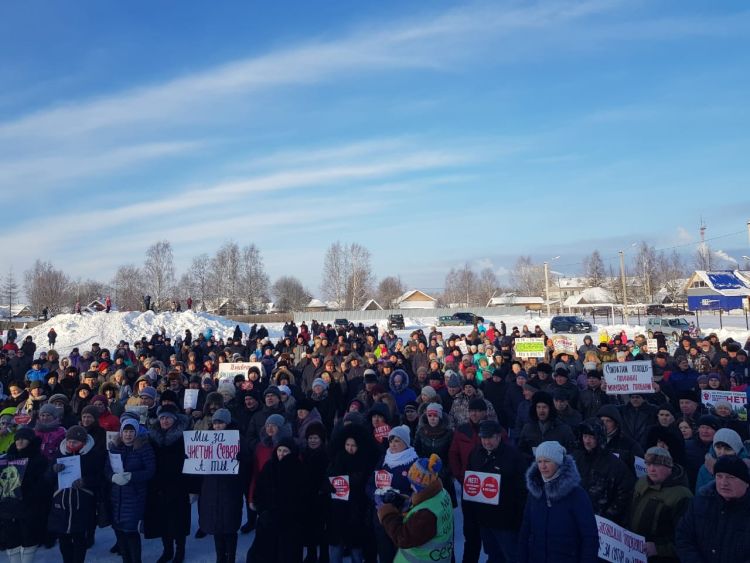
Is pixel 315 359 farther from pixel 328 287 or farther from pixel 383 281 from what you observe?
pixel 383 281

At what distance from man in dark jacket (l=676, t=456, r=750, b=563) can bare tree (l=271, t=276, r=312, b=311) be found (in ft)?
347

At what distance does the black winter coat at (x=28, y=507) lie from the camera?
6.03m

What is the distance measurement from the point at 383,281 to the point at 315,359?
406 ft

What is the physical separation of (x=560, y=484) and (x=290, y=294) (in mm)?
118642

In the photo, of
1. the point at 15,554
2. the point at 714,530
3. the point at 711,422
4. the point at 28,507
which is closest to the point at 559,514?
the point at 714,530

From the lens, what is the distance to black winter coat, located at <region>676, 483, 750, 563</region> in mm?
3893

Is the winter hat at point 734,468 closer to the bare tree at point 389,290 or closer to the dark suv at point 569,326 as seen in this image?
the dark suv at point 569,326

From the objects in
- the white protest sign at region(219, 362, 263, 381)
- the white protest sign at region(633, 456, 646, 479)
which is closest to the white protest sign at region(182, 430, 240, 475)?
the white protest sign at region(633, 456, 646, 479)

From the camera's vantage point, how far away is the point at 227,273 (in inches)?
3287

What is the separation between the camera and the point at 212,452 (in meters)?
6.53

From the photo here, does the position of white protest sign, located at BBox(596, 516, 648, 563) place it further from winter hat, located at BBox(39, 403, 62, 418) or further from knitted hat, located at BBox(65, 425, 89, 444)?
winter hat, located at BBox(39, 403, 62, 418)

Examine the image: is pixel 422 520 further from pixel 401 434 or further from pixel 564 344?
pixel 564 344

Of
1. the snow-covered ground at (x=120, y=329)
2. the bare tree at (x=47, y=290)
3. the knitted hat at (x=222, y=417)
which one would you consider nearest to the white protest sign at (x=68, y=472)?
the knitted hat at (x=222, y=417)

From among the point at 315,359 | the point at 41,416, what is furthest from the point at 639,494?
the point at 315,359
